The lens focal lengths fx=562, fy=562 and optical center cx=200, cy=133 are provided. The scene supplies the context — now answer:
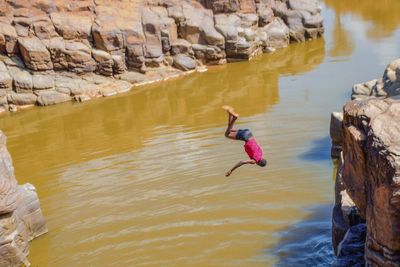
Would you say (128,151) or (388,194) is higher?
(388,194)

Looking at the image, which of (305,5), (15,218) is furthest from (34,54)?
(305,5)

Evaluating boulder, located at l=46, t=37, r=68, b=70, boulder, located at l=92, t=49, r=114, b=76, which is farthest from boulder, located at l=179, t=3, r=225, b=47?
boulder, located at l=46, t=37, r=68, b=70

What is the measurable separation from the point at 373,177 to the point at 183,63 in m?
19.8

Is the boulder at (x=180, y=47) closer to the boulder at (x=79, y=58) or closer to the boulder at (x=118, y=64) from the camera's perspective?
the boulder at (x=118, y=64)

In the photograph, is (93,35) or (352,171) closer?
(352,171)

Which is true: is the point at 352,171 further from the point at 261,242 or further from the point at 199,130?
the point at 199,130

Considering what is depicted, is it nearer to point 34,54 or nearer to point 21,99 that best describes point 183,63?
point 34,54

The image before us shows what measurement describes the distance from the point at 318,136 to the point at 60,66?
12139 mm

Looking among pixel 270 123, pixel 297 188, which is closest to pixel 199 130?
pixel 270 123

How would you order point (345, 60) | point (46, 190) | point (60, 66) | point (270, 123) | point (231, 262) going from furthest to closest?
point (345, 60) < point (60, 66) < point (270, 123) < point (46, 190) < point (231, 262)

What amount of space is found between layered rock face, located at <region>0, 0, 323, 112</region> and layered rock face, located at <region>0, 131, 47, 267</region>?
34.6 feet

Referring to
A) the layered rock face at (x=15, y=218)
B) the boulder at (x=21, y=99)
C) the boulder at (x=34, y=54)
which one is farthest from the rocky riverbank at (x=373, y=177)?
the boulder at (x=34, y=54)

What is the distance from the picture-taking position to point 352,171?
8305mm

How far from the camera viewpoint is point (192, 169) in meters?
15.8
